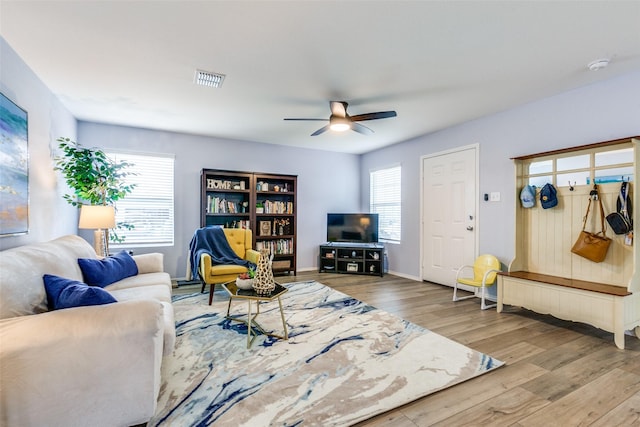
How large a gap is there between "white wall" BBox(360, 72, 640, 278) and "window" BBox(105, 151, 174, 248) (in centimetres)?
413

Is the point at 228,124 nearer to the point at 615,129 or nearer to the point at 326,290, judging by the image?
the point at 326,290

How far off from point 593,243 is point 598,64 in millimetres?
1656

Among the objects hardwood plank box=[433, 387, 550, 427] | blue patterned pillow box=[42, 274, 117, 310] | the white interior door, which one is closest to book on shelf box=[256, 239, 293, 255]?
the white interior door

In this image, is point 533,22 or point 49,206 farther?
point 49,206

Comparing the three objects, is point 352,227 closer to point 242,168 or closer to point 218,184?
point 242,168

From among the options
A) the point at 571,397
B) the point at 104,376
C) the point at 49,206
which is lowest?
the point at 571,397

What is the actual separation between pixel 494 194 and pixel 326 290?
2.71m

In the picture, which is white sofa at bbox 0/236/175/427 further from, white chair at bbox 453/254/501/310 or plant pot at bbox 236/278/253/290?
white chair at bbox 453/254/501/310

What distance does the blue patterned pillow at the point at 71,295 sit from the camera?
164 cm

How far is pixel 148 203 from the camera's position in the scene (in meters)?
4.80

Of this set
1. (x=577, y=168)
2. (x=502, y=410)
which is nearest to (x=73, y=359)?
(x=502, y=410)

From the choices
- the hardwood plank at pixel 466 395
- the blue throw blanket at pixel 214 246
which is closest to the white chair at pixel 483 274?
the hardwood plank at pixel 466 395

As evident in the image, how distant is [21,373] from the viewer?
1.34 m

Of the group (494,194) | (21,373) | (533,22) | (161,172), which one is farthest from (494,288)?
(161,172)
